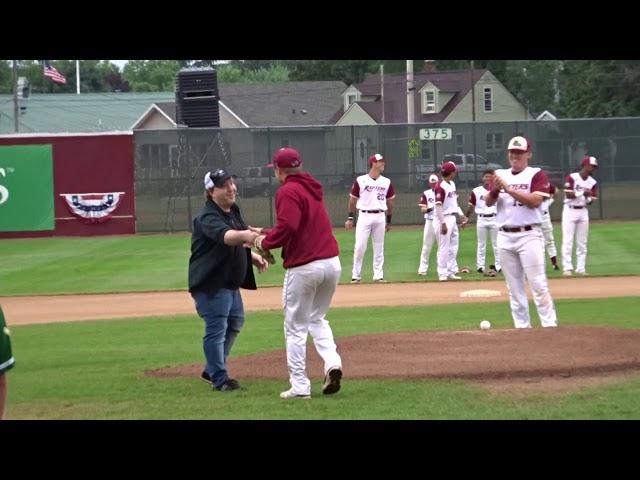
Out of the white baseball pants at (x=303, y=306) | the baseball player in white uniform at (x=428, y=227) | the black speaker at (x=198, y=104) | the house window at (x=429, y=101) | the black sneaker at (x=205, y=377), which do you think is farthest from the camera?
the house window at (x=429, y=101)

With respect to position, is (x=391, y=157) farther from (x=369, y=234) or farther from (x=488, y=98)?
(x=488, y=98)

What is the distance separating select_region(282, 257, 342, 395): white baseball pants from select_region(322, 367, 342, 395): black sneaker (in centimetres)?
5

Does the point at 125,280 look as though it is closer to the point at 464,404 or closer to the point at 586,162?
the point at 586,162

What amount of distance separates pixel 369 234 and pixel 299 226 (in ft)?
38.5

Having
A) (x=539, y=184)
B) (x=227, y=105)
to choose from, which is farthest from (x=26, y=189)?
(x=227, y=105)

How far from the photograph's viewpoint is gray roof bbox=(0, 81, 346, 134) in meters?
70.0

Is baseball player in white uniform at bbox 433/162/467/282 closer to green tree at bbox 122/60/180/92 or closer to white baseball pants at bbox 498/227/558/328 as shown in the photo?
white baseball pants at bbox 498/227/558/328

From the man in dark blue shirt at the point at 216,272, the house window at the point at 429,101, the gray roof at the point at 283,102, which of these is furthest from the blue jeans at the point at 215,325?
the house window at the point at 429,101

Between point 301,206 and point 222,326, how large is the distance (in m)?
1.51

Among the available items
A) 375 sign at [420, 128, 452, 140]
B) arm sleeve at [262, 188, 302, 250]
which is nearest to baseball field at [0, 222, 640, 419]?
arm sleeve at [262, 188, 302, 250]

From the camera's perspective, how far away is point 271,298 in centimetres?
1928

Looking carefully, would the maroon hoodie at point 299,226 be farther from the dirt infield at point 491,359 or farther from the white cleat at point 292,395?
the dirt infield at point 491,359

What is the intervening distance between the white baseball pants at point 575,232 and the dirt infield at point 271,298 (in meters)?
0.49

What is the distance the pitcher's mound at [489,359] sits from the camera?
995cm
